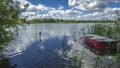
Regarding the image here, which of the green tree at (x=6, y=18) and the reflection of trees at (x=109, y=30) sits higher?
the green tree at (x=6, y=18)

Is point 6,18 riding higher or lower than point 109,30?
higher

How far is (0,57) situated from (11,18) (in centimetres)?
Result: 591

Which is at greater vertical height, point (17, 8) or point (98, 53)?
point (17, 8)

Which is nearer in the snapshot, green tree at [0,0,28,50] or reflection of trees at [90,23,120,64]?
green tree at [0,0,28,50]

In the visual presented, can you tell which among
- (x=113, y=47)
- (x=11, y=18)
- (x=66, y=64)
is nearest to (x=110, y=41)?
(x=113, y=47)

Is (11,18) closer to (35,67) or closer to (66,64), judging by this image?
(35,67)

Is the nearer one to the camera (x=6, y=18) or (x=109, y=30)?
(x=6, y=18)

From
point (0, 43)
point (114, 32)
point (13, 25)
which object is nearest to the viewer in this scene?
point (0, 43)

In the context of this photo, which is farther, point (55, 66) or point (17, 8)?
point (17, 8)

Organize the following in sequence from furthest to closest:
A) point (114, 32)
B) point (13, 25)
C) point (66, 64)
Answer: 1. point (114, 32)
2. point (13, 25)
3. point (66, 64)

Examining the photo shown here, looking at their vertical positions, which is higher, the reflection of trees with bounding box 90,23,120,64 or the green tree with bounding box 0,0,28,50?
the green tree with bounding box 0,0,28,50

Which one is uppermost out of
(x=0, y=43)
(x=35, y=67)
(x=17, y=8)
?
(x=17, y=8)

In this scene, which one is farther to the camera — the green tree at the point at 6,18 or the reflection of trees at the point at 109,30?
the reflection of trees at the point at 109,30

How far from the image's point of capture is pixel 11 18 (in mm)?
28578
